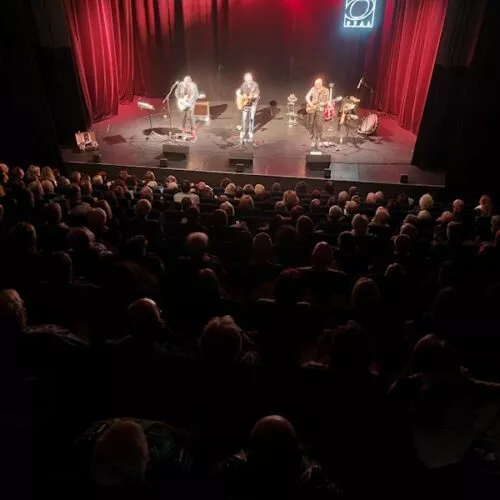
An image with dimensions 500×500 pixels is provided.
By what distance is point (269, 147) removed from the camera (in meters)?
10.4

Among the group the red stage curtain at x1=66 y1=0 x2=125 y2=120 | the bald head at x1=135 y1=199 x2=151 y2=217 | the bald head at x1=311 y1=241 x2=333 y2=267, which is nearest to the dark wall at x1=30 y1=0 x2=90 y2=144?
the red stage curtain at x1=66 y1=0 x2=125 y2=120

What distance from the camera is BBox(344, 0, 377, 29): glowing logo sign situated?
11.8 metres

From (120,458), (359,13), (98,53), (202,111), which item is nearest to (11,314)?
(120,458)

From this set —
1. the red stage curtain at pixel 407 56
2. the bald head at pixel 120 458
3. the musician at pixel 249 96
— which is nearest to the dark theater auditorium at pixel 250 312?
the bald head at pixel 120 458

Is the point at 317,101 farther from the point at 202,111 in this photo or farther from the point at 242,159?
the point at 202,111

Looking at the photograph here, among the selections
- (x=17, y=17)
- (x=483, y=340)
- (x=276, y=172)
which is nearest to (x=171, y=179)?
(x=276, y=172)

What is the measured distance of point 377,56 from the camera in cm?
1261

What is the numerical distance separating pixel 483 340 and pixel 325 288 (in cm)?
130

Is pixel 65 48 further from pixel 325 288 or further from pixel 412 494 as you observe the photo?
pixel 412 494

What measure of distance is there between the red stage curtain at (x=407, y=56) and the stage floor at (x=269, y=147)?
0.49 meters

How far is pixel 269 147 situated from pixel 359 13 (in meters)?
4.37

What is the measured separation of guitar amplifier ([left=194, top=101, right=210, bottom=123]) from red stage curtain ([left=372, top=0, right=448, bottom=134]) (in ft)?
14.5

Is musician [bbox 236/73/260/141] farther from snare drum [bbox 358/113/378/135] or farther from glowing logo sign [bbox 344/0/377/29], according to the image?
glowing logo sign [bbox 344/0/377/29]

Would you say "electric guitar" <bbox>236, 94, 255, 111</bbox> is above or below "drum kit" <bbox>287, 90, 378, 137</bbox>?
above
